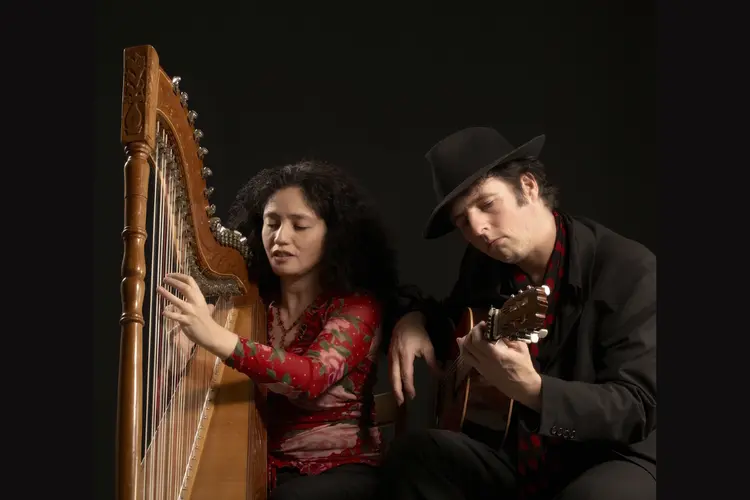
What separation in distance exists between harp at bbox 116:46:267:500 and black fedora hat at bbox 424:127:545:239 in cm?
51

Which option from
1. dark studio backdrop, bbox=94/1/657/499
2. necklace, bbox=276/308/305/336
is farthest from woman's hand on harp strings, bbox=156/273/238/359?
dark studio backdrop, bbox=94/1/657/499

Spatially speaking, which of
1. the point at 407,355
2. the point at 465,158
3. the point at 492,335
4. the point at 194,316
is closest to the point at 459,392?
the point at 407,355

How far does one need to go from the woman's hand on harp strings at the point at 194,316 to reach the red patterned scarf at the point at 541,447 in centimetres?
66

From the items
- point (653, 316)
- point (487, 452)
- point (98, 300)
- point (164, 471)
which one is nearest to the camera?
point (164, 471)

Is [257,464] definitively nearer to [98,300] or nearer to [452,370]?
[452,370]

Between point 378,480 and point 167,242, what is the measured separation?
804 millimetres

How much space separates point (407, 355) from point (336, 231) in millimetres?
399

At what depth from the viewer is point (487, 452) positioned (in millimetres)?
2176

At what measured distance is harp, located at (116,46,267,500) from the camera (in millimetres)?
1548

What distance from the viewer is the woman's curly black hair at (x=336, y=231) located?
8.21 feet

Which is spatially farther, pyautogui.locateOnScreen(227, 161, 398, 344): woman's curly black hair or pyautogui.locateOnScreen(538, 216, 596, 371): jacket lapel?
pyautogui.locateOnScreen(227, 161, 398, 344): woman's curly black hair

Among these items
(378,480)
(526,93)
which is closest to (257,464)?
(378,480)

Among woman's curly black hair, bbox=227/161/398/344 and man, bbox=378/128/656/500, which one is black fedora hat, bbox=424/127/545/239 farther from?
woman's curly black hair, bbox=227/161/398/344

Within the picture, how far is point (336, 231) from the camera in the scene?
2516 mm
